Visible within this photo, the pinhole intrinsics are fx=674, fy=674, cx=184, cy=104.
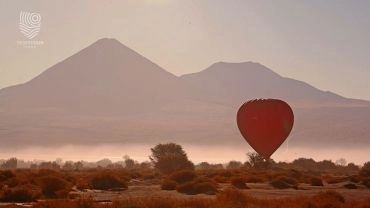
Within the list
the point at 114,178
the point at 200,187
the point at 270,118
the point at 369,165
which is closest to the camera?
the point at 200,187

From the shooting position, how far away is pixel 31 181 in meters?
47.7

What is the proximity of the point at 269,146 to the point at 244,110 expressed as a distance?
4.43 metres

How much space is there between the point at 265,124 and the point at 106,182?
2136 centimetres

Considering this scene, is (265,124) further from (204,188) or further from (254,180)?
(204,188)

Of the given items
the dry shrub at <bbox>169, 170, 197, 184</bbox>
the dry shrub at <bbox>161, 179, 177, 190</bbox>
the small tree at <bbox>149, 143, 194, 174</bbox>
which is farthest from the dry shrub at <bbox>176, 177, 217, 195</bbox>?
the small tree at <bbox>149, 143, 194, 174</bbox>

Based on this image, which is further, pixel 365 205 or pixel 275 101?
pixel 275 101

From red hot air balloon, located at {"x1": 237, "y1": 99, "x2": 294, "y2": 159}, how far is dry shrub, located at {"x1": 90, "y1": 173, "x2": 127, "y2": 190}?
2036 centimetres

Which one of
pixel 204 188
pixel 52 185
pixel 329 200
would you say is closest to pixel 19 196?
pixel 52 185

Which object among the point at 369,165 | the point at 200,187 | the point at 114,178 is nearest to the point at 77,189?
the point at 114,178

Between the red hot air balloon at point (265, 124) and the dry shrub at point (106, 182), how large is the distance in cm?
2036

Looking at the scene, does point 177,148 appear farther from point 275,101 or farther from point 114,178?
point 114,178

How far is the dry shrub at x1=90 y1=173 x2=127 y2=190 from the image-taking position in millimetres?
46188

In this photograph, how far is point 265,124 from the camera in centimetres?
6341

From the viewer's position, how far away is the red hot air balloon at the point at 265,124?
6406cm
